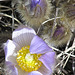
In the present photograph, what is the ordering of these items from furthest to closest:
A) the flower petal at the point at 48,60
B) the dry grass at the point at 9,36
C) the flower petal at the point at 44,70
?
the dry grass at the point at 9,36, the flower petal at the point at 44,70, the flower petal at the point at 48,60

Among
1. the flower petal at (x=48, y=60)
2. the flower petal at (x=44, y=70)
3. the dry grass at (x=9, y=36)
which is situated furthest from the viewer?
the dry grass at (x=9, y=36)

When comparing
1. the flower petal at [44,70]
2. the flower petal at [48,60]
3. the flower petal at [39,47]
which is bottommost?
the flower petal at [44,70]

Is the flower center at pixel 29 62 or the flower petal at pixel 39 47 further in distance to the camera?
the flower center at pixel 29 62

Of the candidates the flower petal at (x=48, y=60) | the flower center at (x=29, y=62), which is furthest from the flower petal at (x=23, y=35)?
the flower petal at (x=48, y=60)

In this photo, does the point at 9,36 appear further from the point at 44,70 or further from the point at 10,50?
the point at 44,70

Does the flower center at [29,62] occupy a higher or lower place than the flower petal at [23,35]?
lower

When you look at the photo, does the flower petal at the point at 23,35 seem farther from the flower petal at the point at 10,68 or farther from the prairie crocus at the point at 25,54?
the flower petal at the point at 10,68

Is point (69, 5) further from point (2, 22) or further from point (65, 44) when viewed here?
point (2, 22)
